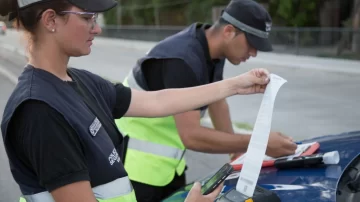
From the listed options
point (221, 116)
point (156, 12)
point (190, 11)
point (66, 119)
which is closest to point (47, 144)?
point (66, 119)

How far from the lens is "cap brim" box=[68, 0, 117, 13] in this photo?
1598 millimetres

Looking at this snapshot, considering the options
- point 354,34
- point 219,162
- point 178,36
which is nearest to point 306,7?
point 354,34

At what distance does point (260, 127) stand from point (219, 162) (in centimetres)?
406

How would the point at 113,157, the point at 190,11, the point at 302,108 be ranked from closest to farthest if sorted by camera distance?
the point at 113,157 → the point at 302,108 → the point at 190,11

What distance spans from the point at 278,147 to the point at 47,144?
1.39 meters

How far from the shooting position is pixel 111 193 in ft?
5.50

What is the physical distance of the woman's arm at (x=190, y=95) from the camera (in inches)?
88.2

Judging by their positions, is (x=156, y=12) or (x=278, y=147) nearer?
(x=278, y=147)

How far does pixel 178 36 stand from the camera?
287 cm

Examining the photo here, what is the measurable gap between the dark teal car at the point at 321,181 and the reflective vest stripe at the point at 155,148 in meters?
0.52

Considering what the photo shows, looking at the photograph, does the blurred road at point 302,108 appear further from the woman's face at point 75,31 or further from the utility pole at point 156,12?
the utility pole at point 156,12

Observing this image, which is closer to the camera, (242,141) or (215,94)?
(215,94)

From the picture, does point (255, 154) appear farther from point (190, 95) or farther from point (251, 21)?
point (251, 21)

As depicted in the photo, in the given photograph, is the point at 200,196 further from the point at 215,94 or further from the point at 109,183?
the point at 215,94
